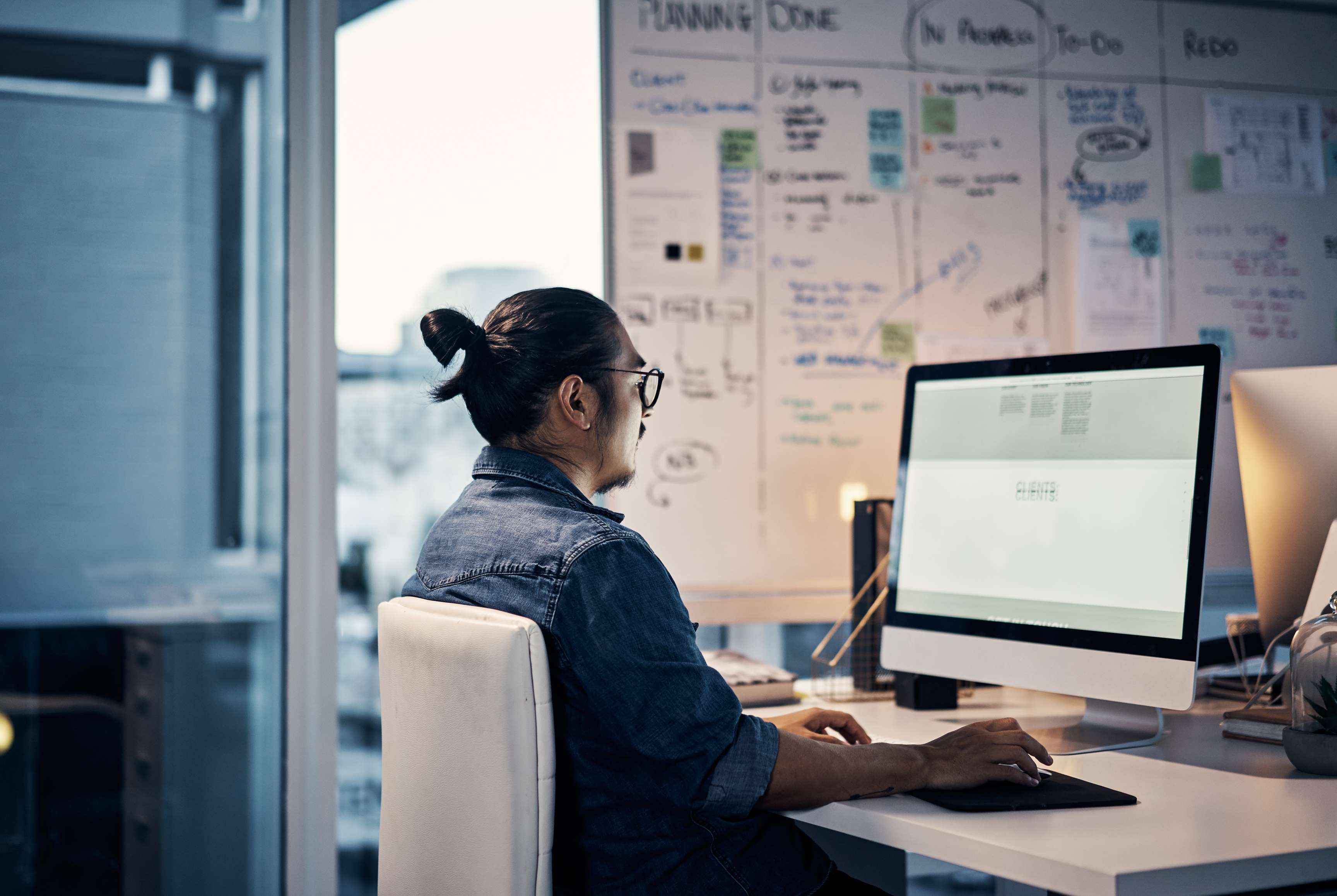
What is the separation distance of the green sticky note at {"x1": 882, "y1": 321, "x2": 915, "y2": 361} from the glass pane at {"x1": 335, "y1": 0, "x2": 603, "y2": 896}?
2.37ft

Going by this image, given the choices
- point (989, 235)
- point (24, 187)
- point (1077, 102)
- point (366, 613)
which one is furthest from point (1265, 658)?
point (24, 187)

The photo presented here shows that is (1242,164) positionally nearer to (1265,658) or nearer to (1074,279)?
(1074,279)

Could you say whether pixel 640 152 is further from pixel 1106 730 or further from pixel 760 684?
pixel 1106 730

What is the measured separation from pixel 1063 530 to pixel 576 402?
2.20 ft

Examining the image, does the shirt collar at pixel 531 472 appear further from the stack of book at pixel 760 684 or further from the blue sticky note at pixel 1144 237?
the blue sticky note at pixel 1144 237

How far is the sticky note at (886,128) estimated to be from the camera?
2459mm

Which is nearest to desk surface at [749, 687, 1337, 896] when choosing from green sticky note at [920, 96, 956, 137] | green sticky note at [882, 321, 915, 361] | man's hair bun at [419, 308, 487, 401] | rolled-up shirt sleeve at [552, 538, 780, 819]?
rolled-up shirt sleeve at [552, 538, 780, 819]

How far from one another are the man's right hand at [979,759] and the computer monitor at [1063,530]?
236mm

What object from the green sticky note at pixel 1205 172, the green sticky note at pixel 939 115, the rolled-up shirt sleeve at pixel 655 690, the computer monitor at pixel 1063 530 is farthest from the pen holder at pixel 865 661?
the green sticky note at pixel 1205 172

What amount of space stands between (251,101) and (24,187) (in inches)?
19.3

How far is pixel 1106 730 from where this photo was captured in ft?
5.13

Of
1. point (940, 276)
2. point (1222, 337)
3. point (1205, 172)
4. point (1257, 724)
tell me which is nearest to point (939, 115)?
point (940, 276)

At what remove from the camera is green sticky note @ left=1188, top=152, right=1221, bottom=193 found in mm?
2656

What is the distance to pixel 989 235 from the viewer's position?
8.32ft
